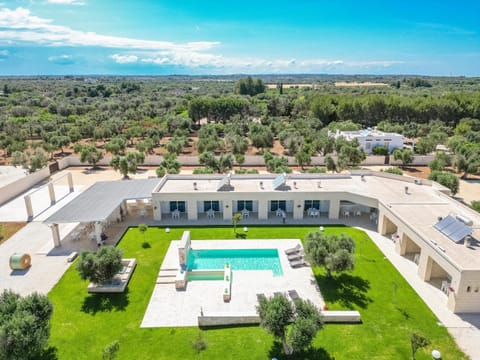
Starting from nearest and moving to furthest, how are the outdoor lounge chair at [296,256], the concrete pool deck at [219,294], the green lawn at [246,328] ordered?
the green lawn at [246,328] < the concrete pool deck at [219,294] < the outdoor lounge chair at [296,256]

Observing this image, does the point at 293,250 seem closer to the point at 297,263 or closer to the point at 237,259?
the point at 297,263

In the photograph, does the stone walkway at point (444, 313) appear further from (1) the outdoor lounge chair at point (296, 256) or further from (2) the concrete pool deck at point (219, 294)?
(1) the outdoor lounge chair at point (296, 256)

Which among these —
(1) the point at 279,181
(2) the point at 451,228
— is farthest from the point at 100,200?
(2) the point at 451,228

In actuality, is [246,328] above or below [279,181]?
below

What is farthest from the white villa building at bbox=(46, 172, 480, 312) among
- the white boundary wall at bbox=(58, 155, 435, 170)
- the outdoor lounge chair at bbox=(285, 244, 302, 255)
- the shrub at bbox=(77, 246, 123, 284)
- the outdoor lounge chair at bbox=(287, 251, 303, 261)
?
the white boundary wall at bbox=(58, 155, 435, 170)

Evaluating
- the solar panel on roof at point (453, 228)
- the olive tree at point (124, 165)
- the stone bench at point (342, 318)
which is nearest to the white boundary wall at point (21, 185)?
the olive tree at point (124, 165)

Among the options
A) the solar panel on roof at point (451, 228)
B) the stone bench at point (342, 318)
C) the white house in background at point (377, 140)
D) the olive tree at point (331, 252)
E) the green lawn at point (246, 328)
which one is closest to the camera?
the green lawn at point (246, 328)
